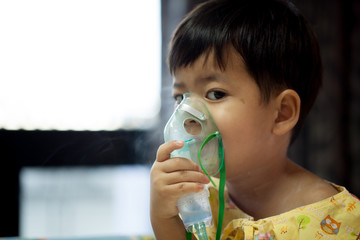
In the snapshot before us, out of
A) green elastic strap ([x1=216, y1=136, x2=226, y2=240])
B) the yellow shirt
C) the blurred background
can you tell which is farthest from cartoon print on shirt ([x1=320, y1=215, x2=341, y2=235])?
the blurred background

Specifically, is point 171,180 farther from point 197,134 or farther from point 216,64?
point 216,64

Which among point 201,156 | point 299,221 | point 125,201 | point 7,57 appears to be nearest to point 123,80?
point 7,57

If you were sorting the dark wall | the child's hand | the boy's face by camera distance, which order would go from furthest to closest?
the dark wall → the boy's face → the child's hand

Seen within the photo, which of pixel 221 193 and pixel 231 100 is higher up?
pixel 231 100

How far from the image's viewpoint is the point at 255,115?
100 cm

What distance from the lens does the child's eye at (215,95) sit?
97 cm

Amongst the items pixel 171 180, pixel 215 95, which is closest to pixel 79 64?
pixel 215 95

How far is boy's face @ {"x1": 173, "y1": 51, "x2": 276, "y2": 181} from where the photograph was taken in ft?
3.16

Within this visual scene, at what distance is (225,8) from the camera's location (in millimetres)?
1044

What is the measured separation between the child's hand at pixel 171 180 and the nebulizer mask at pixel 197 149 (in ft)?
0.05

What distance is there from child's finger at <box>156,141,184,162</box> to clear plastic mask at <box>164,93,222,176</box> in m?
0.01

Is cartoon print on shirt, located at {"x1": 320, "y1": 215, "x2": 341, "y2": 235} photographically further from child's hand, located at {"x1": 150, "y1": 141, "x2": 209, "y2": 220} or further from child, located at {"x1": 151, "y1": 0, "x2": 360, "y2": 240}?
child's hand, located at {"x1": 150, "y1": 141, "x2": 209, "y2": 220}

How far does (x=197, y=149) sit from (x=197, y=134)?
34 mm

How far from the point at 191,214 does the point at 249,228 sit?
0.16 m
